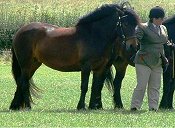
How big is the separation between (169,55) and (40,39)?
2.88 m

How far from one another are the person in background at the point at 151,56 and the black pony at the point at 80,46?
239 millimetres

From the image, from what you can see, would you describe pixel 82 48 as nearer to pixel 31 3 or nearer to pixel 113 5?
pixel 113 5

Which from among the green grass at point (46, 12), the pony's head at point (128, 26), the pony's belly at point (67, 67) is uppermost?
the pony's head at point (128, 26)

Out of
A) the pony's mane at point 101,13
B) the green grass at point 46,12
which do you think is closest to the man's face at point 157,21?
the pony's mane at point 101,13

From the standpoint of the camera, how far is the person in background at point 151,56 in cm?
1294

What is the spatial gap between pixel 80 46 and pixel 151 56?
161cm

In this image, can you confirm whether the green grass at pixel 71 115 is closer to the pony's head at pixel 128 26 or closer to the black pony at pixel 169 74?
the black pony at pixel 169 74

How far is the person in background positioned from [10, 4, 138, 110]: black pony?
0.24 metres

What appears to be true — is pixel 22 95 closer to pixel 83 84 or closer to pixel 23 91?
pixel 23 91

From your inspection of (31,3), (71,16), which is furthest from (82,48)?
(31,3)

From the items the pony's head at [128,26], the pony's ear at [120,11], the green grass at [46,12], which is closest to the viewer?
the pony's head at [128,26]

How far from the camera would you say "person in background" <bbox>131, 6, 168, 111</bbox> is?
1294cm

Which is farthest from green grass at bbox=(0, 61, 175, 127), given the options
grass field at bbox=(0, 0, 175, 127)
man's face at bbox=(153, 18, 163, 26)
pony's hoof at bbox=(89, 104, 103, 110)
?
man's face at bbox=(153, 18, 163, 26)

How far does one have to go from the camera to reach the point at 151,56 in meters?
13.1
